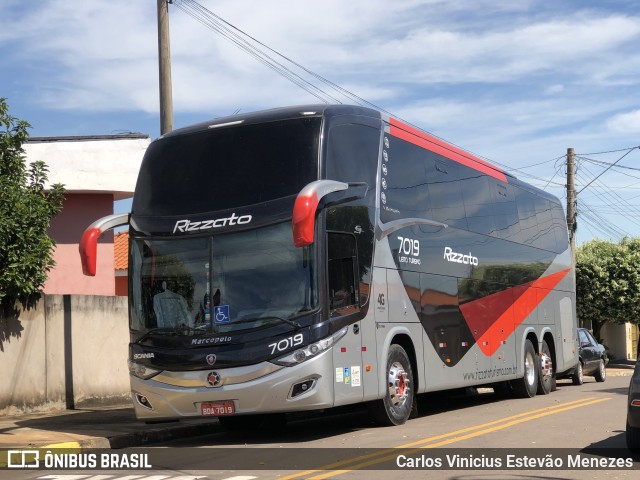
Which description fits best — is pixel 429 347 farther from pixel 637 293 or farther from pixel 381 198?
pixel 637 293

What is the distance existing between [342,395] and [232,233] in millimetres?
2606

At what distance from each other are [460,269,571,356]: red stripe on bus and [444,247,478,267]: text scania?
0.75 m

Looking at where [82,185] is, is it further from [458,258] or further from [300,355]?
[300,355]

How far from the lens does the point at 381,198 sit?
Answer: 14297 mm

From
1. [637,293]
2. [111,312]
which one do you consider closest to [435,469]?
[111,312]

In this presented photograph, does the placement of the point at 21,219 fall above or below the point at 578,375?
above

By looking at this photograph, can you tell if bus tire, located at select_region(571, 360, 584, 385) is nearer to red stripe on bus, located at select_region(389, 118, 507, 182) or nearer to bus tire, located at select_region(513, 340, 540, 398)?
bus tire, located at select_region(513, 340, 540, 398)

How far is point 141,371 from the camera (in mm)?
13250

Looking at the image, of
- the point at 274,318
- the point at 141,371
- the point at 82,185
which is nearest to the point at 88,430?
the point at 141,371

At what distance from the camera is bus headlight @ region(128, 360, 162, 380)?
43.0 feet

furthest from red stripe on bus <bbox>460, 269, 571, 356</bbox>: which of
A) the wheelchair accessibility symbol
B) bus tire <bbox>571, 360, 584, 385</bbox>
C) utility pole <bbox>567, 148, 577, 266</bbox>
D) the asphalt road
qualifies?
utility pole <bbox>567, 148, 577, 266</bbox>

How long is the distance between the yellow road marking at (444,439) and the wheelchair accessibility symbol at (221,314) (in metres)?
2.80

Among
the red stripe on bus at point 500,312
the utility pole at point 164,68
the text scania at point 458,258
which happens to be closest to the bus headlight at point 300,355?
the text scania at point 458,258

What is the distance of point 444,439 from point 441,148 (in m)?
6.59
